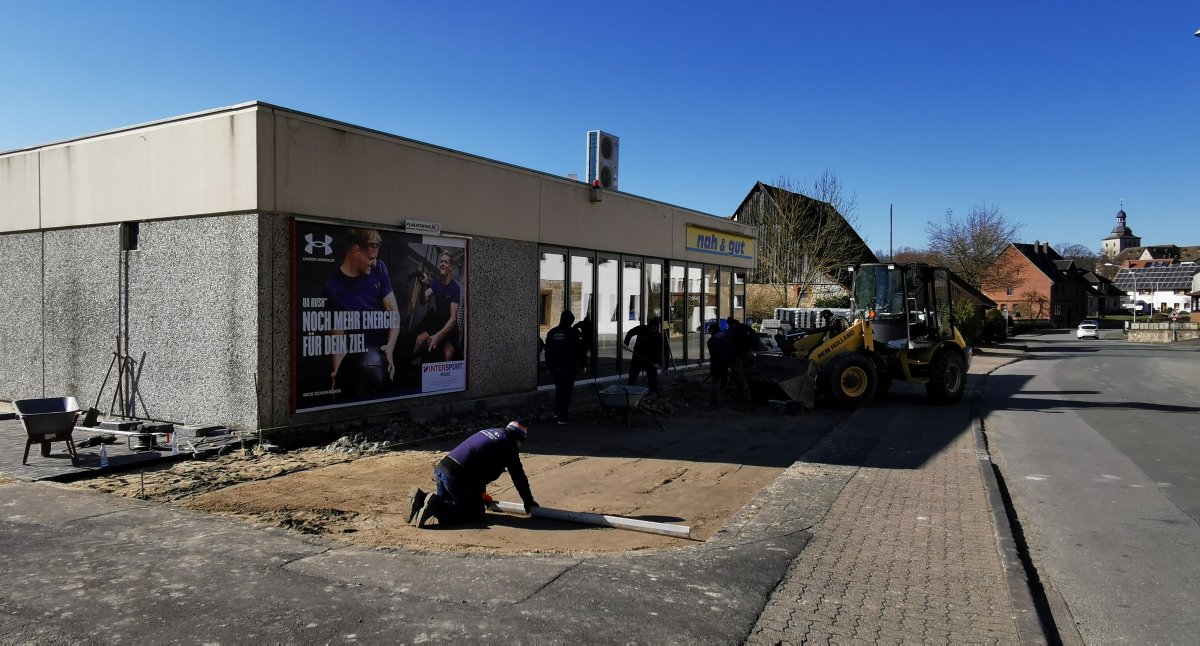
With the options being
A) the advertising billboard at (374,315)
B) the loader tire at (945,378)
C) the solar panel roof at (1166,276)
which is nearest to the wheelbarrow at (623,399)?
the advertising billboard at (374,315)

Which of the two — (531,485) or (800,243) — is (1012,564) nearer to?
(531,485)

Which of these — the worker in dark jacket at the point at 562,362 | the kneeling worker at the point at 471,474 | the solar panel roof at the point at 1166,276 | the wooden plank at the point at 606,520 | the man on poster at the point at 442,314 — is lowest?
the wooden plank at the point at 606,520

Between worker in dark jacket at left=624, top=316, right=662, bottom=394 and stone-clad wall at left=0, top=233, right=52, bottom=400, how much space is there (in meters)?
9.82

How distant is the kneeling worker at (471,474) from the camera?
21.2 ft

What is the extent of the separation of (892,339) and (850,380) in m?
2.13

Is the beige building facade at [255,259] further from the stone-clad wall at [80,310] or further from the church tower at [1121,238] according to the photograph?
the church tower at [1121,238]

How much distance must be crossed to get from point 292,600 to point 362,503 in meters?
2.49

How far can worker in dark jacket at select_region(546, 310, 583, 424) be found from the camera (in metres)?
11.9

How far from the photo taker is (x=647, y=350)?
14.9 m

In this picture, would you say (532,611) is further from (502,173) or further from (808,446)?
(502,173)

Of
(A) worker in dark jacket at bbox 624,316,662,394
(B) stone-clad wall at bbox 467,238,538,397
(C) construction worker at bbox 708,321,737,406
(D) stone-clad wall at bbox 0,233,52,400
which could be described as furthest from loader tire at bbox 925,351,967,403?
(D) stone-clad wall at bbox 0,233,52,400

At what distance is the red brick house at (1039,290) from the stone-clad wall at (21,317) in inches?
3385

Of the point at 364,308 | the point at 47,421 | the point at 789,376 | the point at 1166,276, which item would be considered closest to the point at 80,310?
the point at 47,421

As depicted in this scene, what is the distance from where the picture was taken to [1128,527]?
6.88 metres
